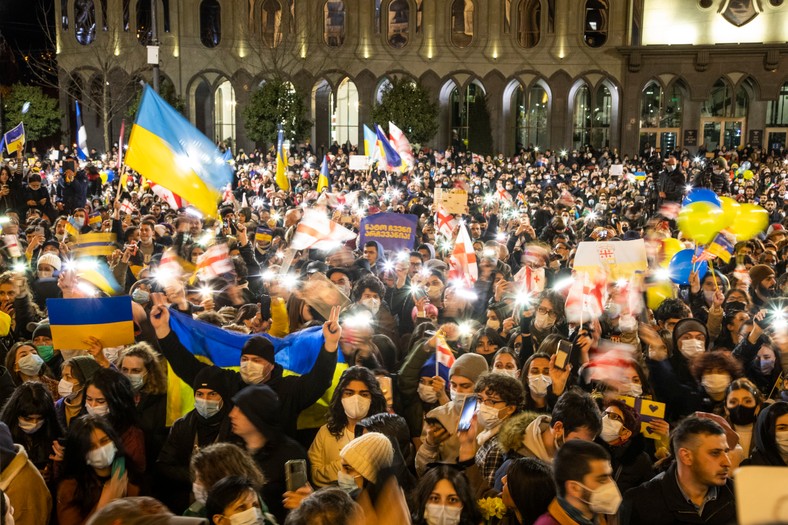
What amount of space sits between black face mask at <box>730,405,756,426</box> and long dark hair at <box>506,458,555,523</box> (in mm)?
1794

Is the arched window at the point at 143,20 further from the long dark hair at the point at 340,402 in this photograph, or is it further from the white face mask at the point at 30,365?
the long dark hair at the point at 340,402

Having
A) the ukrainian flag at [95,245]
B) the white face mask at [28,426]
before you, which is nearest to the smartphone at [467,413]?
the white face mask at [28,426]

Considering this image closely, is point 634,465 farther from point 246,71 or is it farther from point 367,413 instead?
point 246,71

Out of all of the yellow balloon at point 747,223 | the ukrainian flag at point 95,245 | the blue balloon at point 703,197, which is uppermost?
the blue balloon at point 703,197

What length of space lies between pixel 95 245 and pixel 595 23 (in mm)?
33870

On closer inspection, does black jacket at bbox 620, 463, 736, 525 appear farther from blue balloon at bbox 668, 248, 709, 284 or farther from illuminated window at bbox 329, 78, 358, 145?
illuminated window at bbox 329, 78, 358, 145

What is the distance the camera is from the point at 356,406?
16.8ft

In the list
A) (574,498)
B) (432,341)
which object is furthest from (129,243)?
(574,498)

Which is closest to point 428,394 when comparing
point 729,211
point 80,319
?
point 80,319

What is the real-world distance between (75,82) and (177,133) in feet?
111

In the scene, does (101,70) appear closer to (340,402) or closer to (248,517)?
(340,402)

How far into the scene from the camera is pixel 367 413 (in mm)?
5156

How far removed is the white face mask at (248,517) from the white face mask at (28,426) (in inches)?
66.3

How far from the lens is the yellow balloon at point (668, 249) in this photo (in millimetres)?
10516
